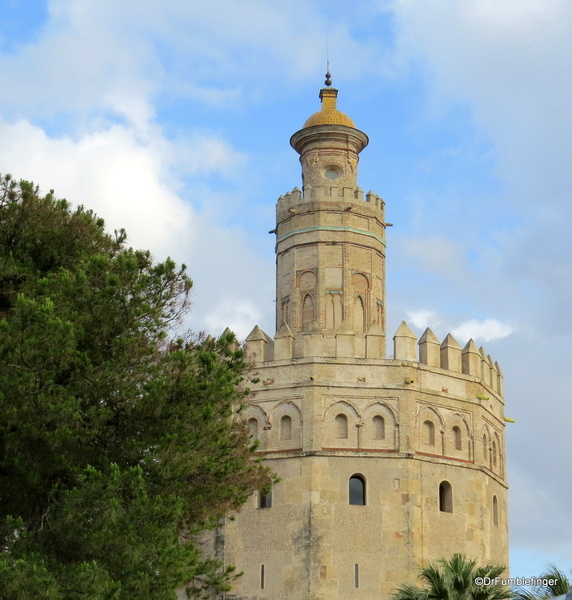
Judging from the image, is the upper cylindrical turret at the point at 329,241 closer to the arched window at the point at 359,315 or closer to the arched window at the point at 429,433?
the arched window at the point at 359,315

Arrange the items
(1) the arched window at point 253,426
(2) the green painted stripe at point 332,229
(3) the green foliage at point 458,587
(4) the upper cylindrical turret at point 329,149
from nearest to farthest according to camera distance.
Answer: (3) the green foliage at point 458,587
(1) the arched window at point 253,426
(2) the green painted stripe at point 332,229
(4) the upper cylindrical turret at point 329,149

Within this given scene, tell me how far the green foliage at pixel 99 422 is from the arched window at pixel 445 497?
9.57m

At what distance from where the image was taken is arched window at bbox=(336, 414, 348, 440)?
27.5 meters

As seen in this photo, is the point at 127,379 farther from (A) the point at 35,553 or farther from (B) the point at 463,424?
(B) the point at 463,424

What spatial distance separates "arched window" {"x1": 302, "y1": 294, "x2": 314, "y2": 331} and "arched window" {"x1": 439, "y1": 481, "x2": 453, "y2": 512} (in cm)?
548

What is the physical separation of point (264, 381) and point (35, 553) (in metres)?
12.4

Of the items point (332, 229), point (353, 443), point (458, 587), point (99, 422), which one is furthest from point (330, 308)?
point (99, 422)

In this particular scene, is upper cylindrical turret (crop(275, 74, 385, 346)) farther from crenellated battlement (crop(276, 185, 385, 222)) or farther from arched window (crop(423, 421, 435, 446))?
arched window (crop(423, 421, 435, 446))

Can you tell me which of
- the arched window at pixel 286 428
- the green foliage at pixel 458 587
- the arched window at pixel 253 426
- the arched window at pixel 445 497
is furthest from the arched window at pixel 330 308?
the green foliage at pixel 458 587

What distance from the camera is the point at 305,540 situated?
87.1ft

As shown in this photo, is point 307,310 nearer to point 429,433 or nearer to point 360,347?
point 360,347

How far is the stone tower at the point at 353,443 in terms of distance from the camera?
26.5m

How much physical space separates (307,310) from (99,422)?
43.6 feet

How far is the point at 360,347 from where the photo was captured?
92.9ft
